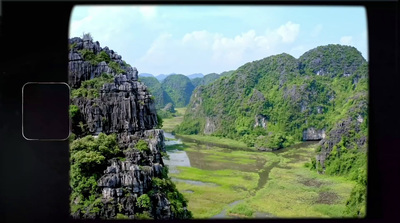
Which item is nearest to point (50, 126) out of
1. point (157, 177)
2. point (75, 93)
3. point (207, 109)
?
point (75, 93)

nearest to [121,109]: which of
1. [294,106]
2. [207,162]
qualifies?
[207,162]

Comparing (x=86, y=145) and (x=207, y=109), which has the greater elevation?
(x=207, y=109)

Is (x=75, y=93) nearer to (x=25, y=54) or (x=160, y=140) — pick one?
(x=25, y=54)

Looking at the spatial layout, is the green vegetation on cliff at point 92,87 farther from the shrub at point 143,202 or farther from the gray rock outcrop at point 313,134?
the gray rock outcrop at point 313,134

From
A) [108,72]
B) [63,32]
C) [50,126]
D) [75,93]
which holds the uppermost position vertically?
[63,32]

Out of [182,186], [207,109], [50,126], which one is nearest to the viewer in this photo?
[50,126]

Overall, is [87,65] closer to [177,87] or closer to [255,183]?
[177,87]
